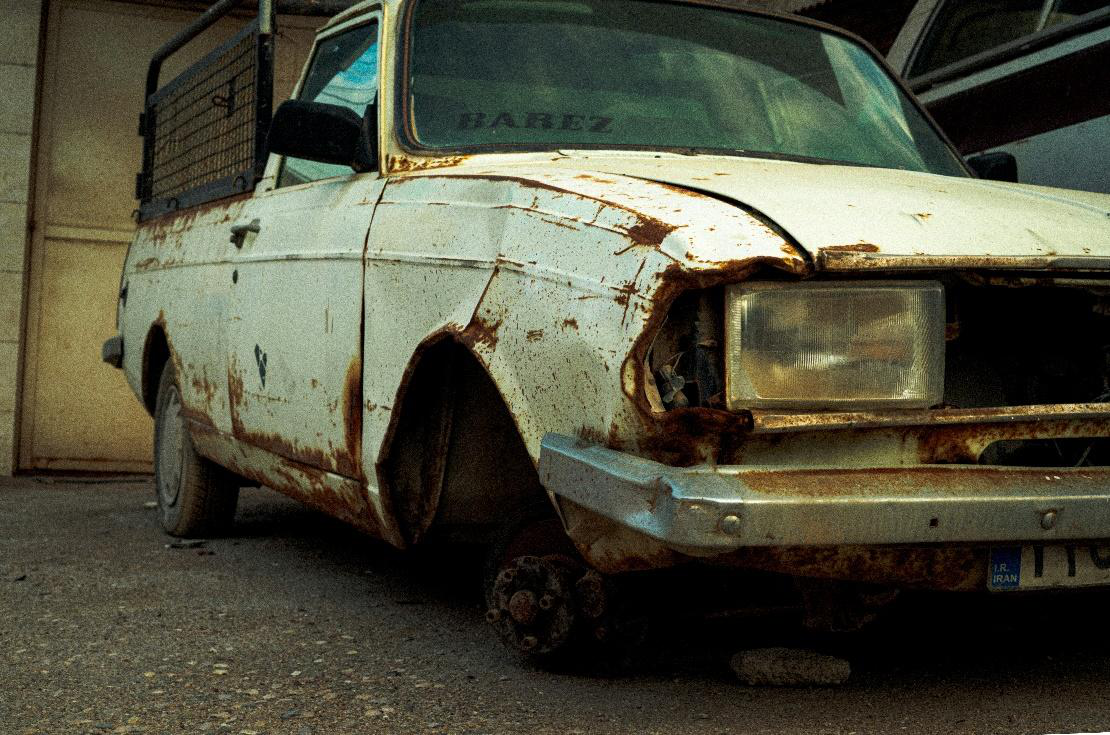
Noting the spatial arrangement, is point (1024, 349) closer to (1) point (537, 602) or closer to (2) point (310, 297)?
(1) point (537, 602)

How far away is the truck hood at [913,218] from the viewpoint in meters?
2.59

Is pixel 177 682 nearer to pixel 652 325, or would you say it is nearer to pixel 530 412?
pixel 530 412

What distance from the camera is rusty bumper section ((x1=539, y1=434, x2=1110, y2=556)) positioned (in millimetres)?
2455

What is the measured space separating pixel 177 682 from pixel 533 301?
3.97 ft

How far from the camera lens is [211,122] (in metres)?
5.62

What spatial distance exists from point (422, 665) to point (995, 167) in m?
2.22

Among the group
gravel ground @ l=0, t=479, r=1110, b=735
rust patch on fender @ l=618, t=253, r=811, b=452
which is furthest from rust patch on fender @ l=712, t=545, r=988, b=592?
gravel ground @ l=0, t=479, r=1110, b=735

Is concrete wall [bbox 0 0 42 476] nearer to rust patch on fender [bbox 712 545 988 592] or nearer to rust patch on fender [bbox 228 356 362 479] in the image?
rust patch on fender [bbox 228 356 362 479]

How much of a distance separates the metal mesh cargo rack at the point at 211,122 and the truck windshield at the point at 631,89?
1.08 meters

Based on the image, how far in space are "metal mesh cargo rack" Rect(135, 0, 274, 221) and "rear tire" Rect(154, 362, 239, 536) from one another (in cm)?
76

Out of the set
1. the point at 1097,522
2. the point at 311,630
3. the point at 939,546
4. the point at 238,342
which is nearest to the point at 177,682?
the point at 311,630

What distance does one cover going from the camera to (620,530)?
2.75 m

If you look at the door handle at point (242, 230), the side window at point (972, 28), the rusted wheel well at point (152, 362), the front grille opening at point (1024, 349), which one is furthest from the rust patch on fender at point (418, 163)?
the side window at point (972, 28)

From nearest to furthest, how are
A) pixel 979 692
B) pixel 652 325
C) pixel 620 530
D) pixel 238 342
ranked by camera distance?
pixel 652 325
pixel 620 530
pixel 979 692
pixel 238 342
